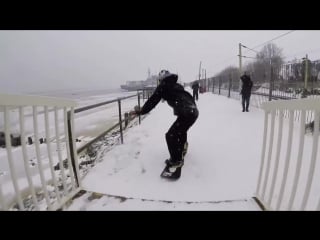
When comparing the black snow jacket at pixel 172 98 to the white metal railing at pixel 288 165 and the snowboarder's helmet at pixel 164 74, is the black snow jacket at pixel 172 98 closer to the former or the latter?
the snowboarder's helmet at pixel 164 74

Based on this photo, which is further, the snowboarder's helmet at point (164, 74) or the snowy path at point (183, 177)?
the snowboarder's helmet at point (164, 74)

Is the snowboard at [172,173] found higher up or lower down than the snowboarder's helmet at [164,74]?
lower down

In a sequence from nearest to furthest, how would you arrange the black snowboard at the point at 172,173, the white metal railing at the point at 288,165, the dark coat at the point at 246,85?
the white metal railing at the point at 288,165, the black snowboard at the point at 172,173, the dark coat at the point at 246,85

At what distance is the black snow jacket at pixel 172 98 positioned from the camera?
9.31ft

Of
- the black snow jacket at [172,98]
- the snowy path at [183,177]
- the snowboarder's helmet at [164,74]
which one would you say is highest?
the snowboarder's helmet at [164,74]

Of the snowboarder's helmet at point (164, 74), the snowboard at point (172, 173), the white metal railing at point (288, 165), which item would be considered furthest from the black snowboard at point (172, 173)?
the snowboarder's helmet at point (164, 74)

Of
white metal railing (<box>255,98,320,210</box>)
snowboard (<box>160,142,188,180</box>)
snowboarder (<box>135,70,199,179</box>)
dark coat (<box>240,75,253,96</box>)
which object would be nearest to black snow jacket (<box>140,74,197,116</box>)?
snowboarder (<box>135,70,199,179</box>)

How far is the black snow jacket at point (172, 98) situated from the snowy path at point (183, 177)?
83 centimetres

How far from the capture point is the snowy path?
79.7 inches

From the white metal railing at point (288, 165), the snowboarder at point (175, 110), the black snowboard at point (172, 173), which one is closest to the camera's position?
the white metal railing at point (288, 165)

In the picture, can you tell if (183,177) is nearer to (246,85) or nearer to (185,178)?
(185,178)
